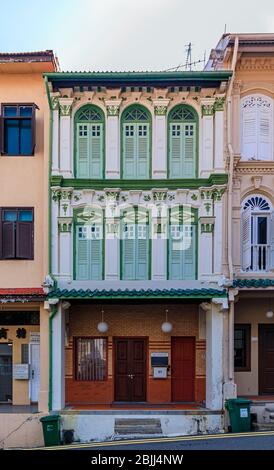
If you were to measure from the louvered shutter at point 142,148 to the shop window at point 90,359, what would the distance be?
5.36 m

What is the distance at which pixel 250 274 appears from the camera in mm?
15008

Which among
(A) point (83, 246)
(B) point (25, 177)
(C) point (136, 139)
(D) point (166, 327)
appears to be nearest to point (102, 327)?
(D) point (166, 327)

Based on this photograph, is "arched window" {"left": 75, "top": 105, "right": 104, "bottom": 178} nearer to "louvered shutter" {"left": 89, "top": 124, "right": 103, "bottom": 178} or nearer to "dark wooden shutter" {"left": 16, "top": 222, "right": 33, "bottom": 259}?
"louvered shutter" {"left": 89, "top": 124, "right": 103, "bottom": 178}

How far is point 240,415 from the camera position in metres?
13.8

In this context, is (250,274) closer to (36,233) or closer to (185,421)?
(185,421)

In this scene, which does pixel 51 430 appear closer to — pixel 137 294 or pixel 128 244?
pixel 137 294

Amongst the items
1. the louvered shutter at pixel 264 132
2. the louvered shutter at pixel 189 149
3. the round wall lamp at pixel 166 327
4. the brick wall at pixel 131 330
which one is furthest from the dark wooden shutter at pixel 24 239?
the louvered shutter at pixel 264 132

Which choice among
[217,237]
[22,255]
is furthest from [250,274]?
[22,255]

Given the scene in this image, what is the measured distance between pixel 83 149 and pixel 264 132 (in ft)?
17.5

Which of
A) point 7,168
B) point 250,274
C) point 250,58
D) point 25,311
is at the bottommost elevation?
point 25,311

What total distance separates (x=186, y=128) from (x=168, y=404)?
26.8 feet

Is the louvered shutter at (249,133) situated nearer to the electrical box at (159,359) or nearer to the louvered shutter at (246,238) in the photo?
the louvered shutter at (246,238)

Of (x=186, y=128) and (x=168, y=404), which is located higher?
(x=186, y=128)

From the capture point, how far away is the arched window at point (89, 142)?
Answer: 49.2 feet
